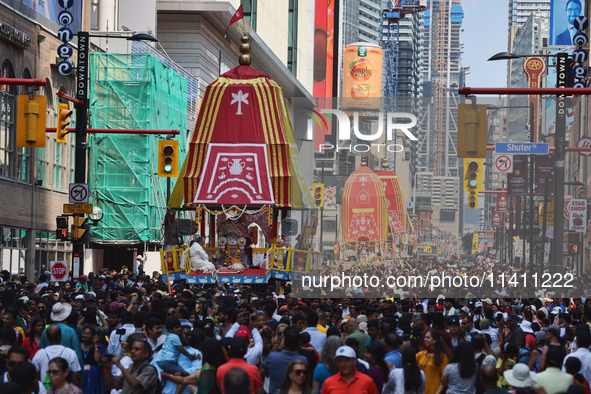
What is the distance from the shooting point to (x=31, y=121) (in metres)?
17.2

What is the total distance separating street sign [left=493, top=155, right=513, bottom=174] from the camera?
69.0ft

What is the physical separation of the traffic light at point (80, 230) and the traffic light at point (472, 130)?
8.81 meters

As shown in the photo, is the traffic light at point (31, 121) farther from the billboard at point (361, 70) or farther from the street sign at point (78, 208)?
the billboard at point (361, 70)

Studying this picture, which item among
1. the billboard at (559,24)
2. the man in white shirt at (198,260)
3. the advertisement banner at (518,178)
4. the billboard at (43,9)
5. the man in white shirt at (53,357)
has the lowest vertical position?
the man in white shirt at (198,260)

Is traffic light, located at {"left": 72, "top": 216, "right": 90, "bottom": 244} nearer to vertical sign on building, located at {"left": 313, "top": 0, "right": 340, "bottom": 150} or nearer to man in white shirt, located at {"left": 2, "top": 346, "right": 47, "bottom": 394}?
man in white shirt, located at {"left": 2, "top": 346, "right": 47, "bottom": 394}

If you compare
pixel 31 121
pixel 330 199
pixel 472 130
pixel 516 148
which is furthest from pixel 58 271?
pixel 330 199

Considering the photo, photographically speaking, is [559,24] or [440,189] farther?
[559,24]

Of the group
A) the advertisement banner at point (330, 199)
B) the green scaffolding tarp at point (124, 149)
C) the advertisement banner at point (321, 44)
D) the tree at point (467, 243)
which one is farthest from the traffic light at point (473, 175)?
the advertisement banner at point (321, 44)

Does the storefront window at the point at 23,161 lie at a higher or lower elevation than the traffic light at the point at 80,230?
higher

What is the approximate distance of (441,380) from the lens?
8695 mm

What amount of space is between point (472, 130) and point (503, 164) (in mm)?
3802

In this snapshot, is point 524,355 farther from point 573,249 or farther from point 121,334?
point 573,249

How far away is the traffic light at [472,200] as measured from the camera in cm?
2236

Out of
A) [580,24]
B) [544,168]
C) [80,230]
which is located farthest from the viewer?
[544,168]
